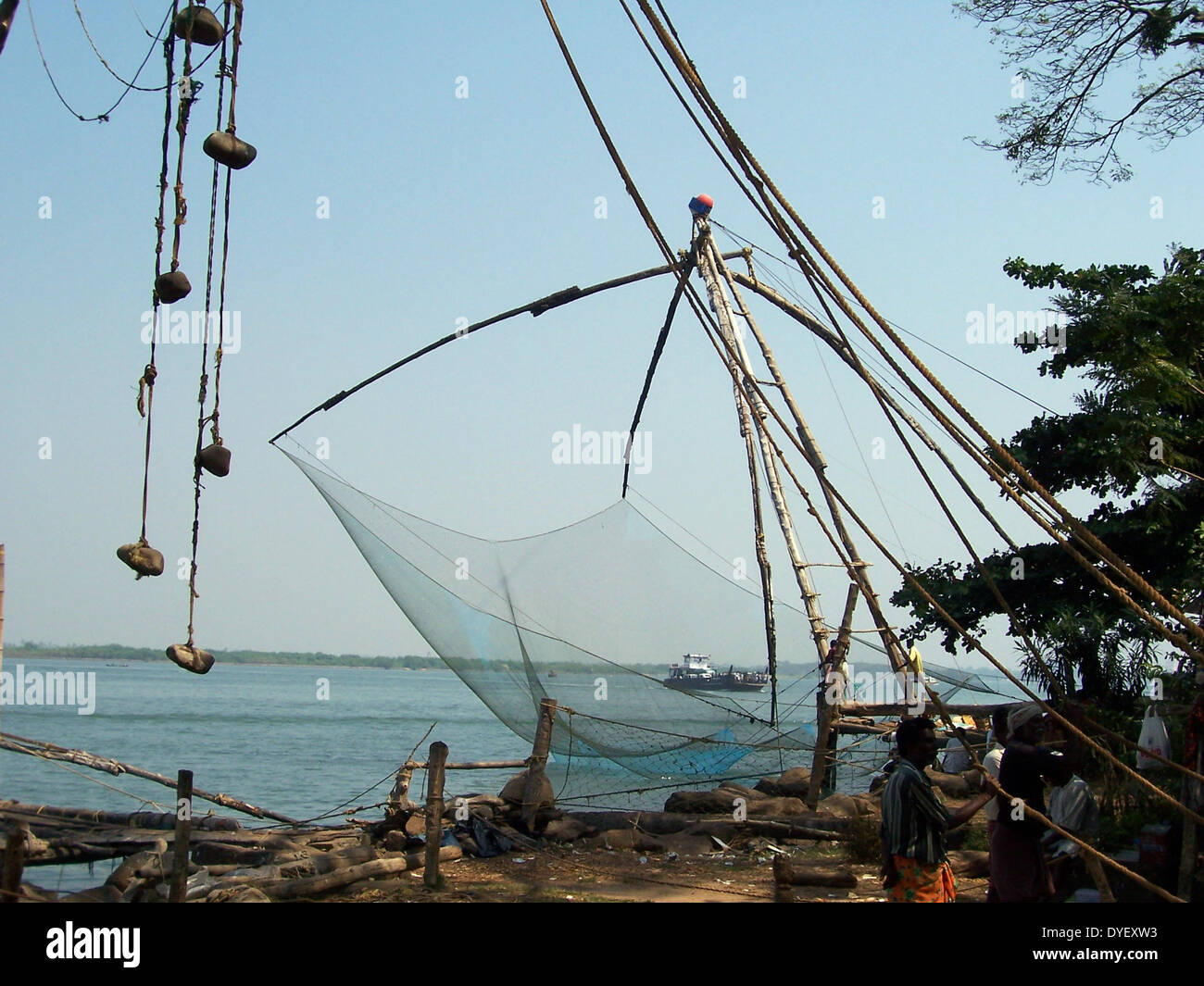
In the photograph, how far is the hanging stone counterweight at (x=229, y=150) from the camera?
4.59 metres

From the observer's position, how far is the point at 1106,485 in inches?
341

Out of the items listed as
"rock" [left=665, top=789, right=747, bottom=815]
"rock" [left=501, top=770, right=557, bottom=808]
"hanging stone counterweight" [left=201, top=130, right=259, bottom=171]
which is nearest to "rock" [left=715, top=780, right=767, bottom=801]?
"rock" [left=665, top=789, right=747, bottom=815]

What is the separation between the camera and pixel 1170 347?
6262mm

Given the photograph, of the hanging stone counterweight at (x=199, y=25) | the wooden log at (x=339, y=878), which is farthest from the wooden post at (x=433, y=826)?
the hanging stone counterweight at (x=199, y=25)

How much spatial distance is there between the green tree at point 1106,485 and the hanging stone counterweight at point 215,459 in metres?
4.53

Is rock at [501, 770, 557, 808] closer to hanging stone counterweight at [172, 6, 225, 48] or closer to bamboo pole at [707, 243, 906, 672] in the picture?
bamboo pole at [707, 243, 906, 672]

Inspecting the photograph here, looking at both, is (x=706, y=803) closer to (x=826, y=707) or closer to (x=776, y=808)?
(x=776, y=808)

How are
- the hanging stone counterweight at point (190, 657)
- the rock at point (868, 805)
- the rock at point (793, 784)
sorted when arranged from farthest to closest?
the rock at point (793, 784) < the rock at point (868, 805) < the hanging stone counterweight at point (190, 657)

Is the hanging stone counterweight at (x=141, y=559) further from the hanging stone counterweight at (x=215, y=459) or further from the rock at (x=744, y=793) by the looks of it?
the rock at (x=744, y=793)

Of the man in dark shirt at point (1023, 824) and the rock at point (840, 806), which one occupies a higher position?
the man in dark shirt at point (1023, 824)
